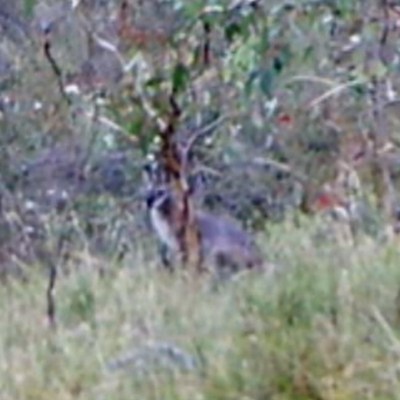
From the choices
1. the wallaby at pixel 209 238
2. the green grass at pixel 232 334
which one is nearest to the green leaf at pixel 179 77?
the green grass at pixel 232 334

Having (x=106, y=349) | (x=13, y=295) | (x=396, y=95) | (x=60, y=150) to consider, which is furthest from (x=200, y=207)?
(x=106, y=349)

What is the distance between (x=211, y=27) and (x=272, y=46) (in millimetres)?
278

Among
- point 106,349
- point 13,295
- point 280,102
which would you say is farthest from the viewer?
point 280,102

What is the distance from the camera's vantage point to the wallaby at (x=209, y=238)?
926cm

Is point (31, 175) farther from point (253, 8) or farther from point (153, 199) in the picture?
point (253, 8)

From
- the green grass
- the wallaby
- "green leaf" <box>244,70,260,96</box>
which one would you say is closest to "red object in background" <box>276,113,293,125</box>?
the wallaby

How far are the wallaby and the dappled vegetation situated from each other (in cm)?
15

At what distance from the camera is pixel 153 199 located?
10.5 metres

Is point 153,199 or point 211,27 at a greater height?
point 211,27

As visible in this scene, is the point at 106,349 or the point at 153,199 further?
the point at 153,199

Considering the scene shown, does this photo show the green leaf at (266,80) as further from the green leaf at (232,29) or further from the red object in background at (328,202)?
the red object in background at (328,202)

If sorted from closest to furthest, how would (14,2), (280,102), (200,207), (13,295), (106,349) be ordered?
(106,349) < (13,295) < (280,102) < (200,207) < (14,2)

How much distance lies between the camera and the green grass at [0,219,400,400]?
17.6 feet

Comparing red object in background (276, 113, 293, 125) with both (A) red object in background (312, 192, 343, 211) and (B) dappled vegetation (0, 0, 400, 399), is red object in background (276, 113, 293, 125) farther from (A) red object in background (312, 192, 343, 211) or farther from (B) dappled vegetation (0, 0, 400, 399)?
(A) red object in background (312, 192, 343, 211)
